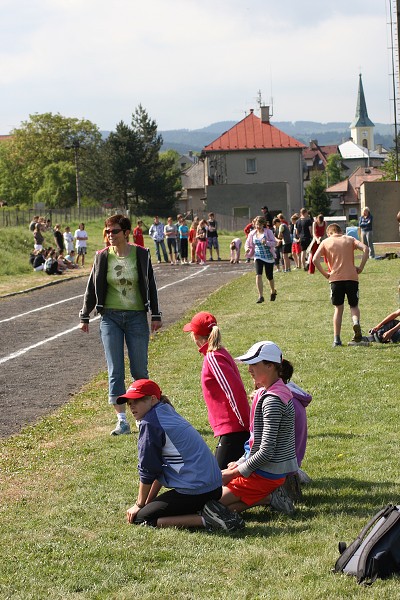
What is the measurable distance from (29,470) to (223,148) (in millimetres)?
85032

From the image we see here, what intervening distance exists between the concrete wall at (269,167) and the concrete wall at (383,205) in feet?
158

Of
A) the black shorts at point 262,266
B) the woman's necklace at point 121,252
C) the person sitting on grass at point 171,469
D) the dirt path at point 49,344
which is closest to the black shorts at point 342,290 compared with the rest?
the dirt path at point 49,344

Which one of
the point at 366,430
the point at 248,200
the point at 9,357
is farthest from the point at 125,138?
the point at 366,430

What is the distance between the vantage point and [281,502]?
6.75m

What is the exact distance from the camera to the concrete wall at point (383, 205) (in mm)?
41938

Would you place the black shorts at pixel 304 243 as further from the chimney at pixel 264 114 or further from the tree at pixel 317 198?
the tree at pixel 317 198

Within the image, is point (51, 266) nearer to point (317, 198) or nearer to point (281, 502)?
point (281, 502)

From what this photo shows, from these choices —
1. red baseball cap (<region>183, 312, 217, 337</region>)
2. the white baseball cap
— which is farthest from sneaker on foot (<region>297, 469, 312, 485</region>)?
red baseball cap (<region>183, 312, 217, 337</region>)

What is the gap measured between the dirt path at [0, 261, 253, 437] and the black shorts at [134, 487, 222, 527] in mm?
3980

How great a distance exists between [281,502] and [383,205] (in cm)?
3678

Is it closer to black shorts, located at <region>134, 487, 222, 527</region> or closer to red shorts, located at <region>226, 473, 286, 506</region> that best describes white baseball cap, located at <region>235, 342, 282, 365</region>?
red shorts, located at <region>226, 473, 286, 506</region>

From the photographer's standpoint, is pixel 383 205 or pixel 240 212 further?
pixel 240 212

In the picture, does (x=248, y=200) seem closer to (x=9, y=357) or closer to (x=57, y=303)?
(x=57, y=303)

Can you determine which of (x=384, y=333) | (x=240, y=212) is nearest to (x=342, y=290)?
(x=384, y=333)
